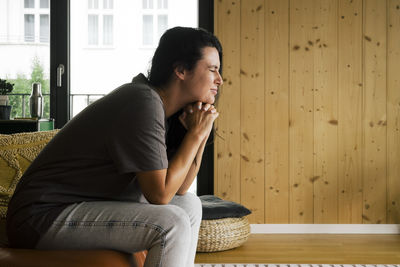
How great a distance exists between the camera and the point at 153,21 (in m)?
3.61

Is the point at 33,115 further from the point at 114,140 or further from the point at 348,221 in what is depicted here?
the point at 348,221

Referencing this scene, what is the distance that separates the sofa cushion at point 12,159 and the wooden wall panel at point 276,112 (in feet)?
6.82

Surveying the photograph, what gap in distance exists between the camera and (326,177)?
11.5 ft

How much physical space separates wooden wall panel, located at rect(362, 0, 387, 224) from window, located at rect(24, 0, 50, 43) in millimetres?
2510

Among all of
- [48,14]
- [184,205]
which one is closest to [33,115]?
[48,14]

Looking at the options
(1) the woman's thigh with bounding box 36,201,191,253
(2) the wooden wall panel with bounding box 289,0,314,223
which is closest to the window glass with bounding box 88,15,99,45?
(2) the wooden wall panel with bounding box 289,0,314,223

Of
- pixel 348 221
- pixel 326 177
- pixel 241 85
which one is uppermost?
pixel 241 85

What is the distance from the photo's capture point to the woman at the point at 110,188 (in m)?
1.18

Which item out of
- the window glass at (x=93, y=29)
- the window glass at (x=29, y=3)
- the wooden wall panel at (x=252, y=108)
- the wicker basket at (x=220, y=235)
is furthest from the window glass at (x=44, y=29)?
the wicker basket at (x=220, y=235)

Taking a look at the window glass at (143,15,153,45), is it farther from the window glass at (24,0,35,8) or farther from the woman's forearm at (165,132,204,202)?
the woman's forearm at (165,132,204,202)

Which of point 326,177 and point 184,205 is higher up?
point 184,205

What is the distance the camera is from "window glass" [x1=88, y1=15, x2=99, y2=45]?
11.8 ft

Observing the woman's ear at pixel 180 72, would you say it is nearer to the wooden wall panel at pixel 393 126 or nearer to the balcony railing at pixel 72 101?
the balcony railing at pixel 72 101

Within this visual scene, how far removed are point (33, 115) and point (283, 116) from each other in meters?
1.83
